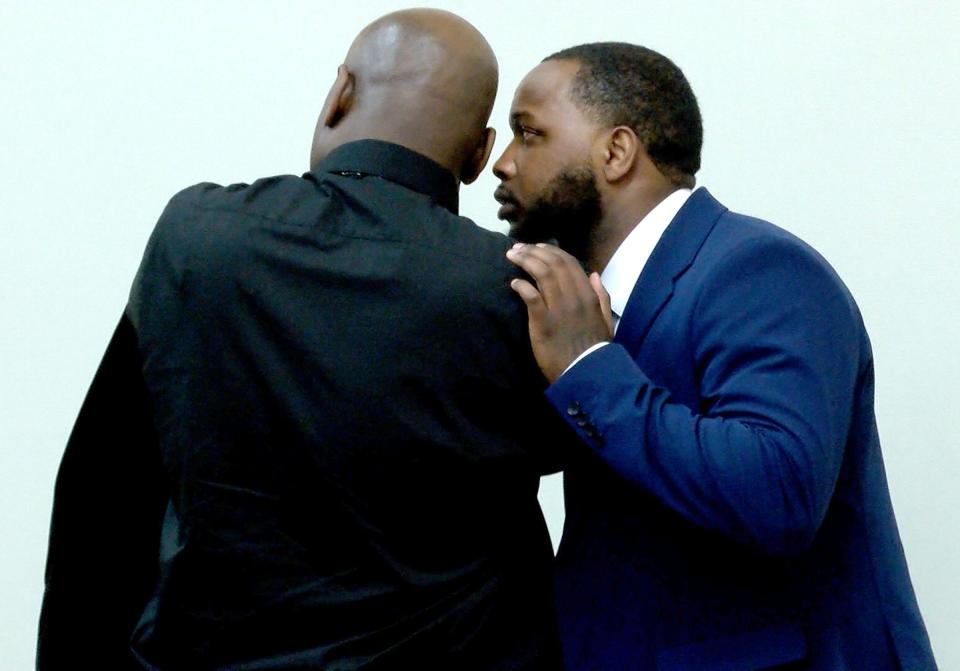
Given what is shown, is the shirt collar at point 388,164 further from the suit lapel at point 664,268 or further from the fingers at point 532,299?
the suit lapel at point 664,268

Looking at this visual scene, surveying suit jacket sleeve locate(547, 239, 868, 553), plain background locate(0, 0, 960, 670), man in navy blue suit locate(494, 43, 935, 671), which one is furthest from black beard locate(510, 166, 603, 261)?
plain background locate(0, 0, 960, 670)

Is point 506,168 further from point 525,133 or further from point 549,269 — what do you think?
point 549,269

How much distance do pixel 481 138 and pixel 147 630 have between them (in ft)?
2.11

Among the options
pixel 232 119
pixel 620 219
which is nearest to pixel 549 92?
pixel 620 219

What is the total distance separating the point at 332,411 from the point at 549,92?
1.70 ft

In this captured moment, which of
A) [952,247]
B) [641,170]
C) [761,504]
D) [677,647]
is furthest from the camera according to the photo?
[952,247]

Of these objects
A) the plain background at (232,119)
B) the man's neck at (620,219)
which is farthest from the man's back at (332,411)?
the plain background at (232,119)

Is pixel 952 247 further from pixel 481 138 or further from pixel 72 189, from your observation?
pixel 72 189

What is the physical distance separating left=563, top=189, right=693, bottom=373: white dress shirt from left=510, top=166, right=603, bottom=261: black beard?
49mm

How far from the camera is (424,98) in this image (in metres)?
1.45

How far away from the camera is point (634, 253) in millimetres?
1558

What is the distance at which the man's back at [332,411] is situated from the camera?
4.41 feet

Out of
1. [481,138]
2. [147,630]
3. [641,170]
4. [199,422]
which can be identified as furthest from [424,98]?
[147,630]

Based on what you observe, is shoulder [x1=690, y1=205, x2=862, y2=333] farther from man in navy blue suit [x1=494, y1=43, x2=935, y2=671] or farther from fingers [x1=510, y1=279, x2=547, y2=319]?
fingers [x1=510, y1=279, x2=547, y2=319]
